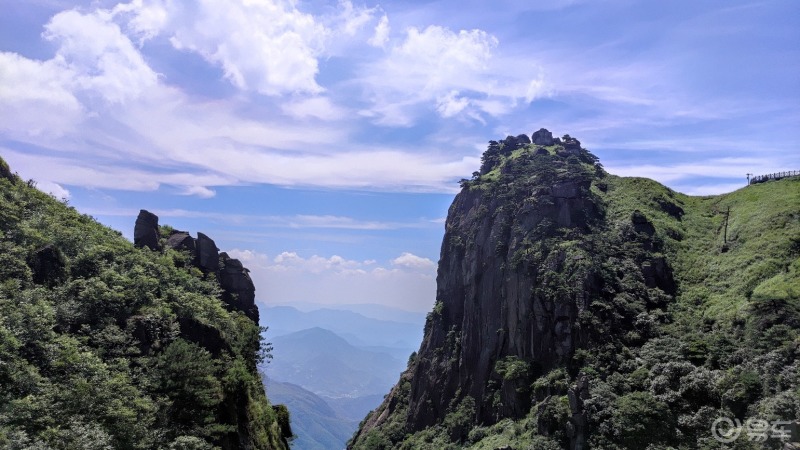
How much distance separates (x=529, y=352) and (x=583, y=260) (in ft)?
49.8

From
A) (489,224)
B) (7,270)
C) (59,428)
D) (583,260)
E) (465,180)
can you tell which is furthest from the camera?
(465,180)

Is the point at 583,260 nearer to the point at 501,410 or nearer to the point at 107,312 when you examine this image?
the point at 501,410

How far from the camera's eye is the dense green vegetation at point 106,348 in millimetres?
29016

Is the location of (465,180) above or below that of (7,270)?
above

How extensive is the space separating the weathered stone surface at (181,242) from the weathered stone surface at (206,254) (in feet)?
2.64

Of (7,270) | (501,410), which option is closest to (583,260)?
(501,410)

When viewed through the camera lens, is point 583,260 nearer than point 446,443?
Yes

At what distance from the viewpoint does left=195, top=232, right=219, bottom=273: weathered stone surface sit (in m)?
66.2

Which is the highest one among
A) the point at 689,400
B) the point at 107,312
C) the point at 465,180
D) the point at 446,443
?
the point at 465,180

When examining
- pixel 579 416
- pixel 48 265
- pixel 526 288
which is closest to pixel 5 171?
pixel 48 265

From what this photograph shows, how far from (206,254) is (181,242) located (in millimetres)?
3186

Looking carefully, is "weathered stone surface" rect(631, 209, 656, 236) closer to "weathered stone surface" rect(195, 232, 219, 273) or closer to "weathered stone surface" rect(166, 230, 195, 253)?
"weathered stone surface" rect(195, 232, 219, 273)

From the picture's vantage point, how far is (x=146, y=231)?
62625 millimetres

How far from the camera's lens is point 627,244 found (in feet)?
270
